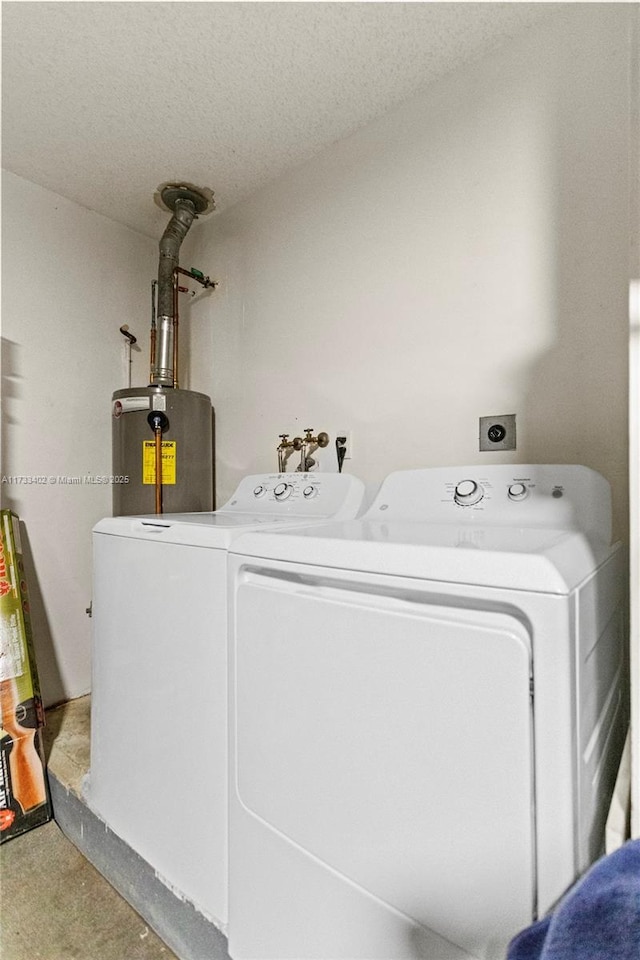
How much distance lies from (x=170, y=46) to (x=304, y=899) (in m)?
2.01

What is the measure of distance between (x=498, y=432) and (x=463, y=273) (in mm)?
474

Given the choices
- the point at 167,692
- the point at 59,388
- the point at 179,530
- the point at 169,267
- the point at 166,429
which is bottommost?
the point at 167,692

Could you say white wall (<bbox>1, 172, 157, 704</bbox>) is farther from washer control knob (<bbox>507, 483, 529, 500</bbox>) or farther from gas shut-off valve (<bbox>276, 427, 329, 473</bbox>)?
washer control knob (<bbox>507, 483, 529, 500</bbox>)

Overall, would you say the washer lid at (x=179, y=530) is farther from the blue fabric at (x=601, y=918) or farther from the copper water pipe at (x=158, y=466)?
the blue fabric at (x=601, y=918)

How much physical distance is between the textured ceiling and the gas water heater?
11.5 inches

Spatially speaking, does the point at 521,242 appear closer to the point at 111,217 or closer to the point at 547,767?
the point at 547,767

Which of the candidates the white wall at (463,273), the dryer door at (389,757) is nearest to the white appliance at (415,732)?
the dryer door at (389,757)

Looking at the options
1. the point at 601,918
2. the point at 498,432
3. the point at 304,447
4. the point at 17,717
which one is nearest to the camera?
the point at 601,918

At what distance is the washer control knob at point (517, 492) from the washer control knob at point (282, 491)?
2.14ft

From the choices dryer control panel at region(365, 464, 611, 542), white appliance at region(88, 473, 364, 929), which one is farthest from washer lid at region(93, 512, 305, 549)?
dryer control panel at region(365, 464, 611, 542)

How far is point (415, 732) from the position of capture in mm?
697

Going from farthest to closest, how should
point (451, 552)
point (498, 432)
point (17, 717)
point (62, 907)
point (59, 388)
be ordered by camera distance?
point (59, 388)
point (17, 717)
point (498, 432)
point (62, 907)
point (451, 552)

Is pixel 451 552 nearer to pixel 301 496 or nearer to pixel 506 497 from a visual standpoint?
pixel 506 497

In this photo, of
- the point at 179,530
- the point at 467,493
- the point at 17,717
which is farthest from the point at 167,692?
the point at 467,493
